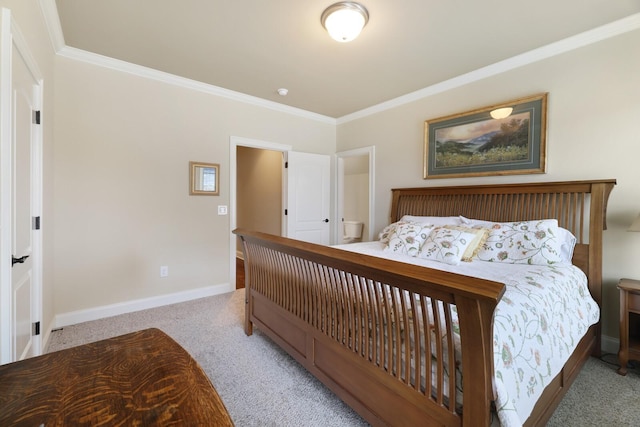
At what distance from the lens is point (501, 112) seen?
2.82m

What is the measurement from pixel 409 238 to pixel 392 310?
56.6 inches

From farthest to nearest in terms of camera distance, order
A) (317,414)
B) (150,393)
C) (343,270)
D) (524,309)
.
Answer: (317,414), (343,270), (524,309), (150,393)

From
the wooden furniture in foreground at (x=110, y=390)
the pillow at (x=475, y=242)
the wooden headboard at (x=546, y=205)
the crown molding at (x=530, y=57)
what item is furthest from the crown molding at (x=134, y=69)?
the pillow at (x=475, y=242)

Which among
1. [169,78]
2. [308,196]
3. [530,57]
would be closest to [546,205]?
[530,57]

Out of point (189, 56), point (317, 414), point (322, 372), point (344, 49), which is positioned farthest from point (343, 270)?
point (189, 56)

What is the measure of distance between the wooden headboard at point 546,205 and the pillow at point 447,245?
71cm

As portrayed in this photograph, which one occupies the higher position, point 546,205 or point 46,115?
point 46,115

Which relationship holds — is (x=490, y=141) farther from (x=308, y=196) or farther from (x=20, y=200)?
(x=20, y=200)

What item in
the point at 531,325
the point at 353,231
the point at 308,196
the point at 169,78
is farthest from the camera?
the point at 353,231

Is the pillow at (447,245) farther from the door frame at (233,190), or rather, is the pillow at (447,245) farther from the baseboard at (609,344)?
the door frame at (233,190)

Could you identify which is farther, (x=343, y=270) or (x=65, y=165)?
(x=65, y=165)

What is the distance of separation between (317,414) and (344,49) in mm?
2850

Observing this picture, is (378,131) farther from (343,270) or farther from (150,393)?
(150,393)

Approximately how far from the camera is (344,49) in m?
2.58
